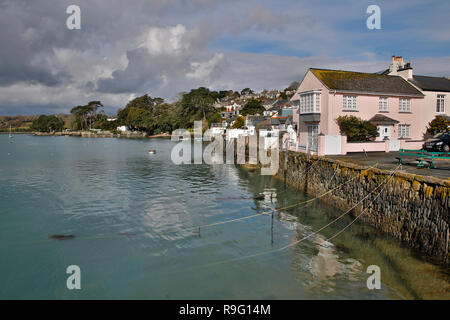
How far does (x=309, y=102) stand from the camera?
35062 mm

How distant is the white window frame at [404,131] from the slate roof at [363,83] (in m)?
3.52

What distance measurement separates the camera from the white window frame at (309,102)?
3394 centimetres

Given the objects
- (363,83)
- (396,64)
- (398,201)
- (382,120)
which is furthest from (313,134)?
(398,201)

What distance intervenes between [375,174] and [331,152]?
10.3 metres

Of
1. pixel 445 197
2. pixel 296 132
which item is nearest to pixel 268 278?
pixel 445 197

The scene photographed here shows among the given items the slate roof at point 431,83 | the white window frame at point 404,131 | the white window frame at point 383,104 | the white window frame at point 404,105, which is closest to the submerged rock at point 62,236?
the white window frame at point 383,104

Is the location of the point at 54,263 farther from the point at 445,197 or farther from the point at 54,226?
the point at 445,197

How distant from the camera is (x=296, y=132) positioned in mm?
38625

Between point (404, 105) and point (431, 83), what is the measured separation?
656 cm

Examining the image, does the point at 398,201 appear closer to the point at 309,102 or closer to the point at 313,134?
the point at 313,134

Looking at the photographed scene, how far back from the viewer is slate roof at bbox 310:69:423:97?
33.5 metres
